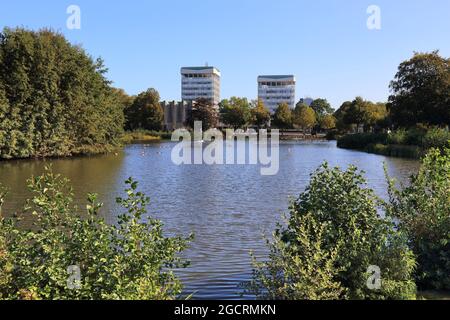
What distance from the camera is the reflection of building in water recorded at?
467ft

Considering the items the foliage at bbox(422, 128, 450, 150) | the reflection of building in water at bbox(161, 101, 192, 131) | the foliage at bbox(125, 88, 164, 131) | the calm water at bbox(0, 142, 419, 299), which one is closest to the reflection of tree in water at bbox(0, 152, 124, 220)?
the calm water at bbox(0, 142, 419, 299)

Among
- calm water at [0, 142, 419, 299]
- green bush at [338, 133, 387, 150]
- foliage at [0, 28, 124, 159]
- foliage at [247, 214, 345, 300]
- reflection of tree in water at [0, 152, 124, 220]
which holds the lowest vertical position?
calm water at [0, 142, 419, 299]

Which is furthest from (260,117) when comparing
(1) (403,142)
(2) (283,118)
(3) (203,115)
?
(1) (403,142)

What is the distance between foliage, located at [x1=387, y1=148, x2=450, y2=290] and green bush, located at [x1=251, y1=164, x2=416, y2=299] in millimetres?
571

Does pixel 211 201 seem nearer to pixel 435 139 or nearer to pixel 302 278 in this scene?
pixel 302 278

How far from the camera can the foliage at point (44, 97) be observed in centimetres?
3750

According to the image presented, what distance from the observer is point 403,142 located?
4897cm

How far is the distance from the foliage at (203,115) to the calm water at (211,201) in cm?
9427

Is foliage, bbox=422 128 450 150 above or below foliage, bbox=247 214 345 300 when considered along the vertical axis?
above

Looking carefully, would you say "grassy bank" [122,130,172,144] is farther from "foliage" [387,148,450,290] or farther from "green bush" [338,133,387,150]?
"foliage" [387,148,450,290]

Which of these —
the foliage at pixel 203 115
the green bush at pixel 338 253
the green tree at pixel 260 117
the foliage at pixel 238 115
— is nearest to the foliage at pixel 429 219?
the green bush at pixel 338 253

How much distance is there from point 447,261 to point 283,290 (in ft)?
9.01

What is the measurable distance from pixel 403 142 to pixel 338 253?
45309mm

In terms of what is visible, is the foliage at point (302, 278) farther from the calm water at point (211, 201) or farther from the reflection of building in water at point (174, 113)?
the reflection of building in water at point (174, 113)
